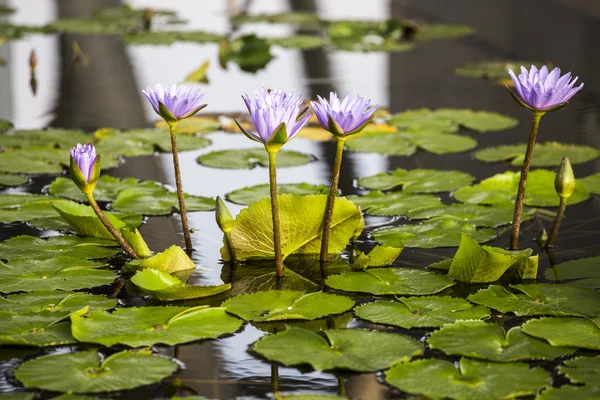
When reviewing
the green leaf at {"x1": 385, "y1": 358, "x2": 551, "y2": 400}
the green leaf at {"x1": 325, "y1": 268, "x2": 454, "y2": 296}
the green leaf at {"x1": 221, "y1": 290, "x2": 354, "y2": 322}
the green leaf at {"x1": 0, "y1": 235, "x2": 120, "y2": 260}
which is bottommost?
the green leaf at {"x1": 385, "y1": 358, "x2": 551, "y2": 400}

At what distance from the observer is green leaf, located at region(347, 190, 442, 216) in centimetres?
219

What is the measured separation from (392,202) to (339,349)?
89 cm

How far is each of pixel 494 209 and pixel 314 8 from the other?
493 cm

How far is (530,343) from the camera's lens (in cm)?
142

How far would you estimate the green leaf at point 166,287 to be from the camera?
1627mm

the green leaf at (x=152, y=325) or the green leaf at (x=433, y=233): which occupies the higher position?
the green leaf at (x=433, y=233)

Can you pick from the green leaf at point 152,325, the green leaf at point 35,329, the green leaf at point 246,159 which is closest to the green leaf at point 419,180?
the green leaf at point 246,159

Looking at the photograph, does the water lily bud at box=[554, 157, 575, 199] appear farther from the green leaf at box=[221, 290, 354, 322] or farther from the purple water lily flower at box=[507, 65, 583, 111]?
the green leaf at box=[221, 290, 354, 322]

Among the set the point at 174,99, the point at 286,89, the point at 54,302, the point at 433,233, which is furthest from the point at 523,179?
the point at 286,89

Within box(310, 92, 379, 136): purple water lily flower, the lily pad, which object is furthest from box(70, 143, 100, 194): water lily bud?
the lily pad

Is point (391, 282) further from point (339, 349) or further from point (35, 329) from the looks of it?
point (35, 329)

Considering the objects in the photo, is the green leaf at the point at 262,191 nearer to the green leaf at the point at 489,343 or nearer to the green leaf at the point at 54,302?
the green leaf at the point at 54,302

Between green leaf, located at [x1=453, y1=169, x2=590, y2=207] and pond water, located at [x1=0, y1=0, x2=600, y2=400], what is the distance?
46 mm

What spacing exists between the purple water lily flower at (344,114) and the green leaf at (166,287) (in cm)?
34
